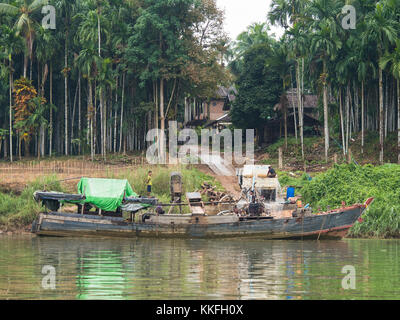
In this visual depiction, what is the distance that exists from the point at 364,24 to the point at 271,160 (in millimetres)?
12502

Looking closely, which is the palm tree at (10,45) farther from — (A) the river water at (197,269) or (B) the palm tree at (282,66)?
(A) the river water at (197,269)

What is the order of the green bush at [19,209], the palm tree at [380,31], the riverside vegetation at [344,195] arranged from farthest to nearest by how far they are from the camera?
the palm tree at [380,31]
the green bush at [19,209]
the riverside vegetation at [344,195]

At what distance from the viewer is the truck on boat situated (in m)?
26.9

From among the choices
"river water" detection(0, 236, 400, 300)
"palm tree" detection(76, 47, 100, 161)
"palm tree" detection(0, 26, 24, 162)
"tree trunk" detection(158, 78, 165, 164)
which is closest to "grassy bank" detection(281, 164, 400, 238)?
"river water" detection(0, 236, 400, 300)

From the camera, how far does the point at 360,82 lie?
4697 cm

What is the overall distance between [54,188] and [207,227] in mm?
9848

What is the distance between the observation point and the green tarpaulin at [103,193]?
91.4ft

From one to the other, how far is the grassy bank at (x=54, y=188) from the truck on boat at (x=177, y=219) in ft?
6.80

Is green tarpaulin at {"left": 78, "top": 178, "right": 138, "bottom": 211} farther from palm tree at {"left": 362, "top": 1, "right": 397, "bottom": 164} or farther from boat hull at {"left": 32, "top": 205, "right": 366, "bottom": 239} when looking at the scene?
palm tree at {"left": 362, "top": 1, "right": 397, "bottom": 164}

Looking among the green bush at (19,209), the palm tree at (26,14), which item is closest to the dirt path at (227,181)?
the green bush at (19,209)

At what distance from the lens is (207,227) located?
2741 centimetres
